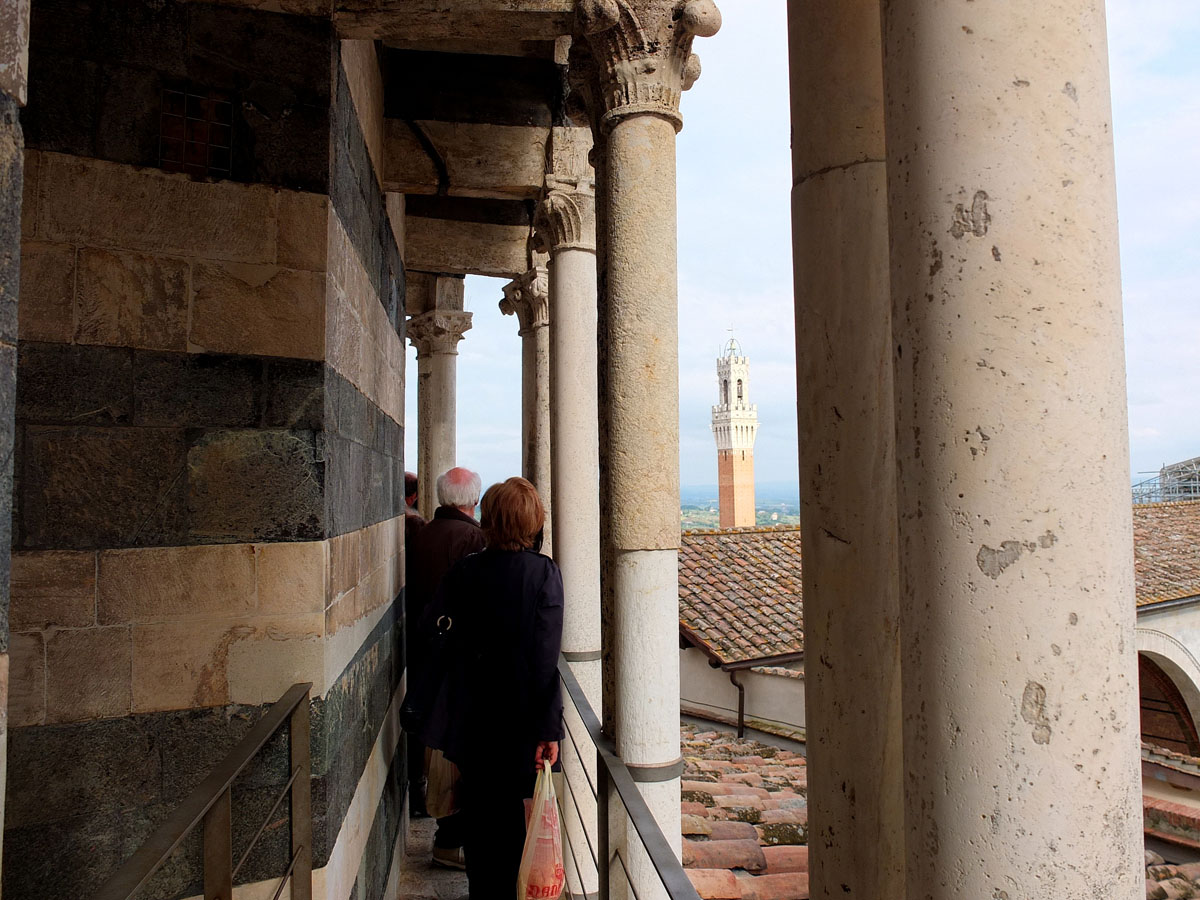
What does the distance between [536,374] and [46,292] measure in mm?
3955

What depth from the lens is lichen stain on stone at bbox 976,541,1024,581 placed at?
89 centimetres

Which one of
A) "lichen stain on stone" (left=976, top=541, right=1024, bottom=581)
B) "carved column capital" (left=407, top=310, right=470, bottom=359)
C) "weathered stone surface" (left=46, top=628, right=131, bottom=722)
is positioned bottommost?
"weathered stone surface" (left=46, top=628, right=131, bottom=722)

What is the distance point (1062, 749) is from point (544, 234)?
3783 mm

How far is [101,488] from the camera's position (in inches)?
78.3

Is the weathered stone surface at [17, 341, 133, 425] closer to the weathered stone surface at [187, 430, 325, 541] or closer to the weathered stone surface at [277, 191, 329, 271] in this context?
the weathered stone surface at [187, 430, 325, 541]

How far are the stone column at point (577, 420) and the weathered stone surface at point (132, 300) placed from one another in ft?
7.21

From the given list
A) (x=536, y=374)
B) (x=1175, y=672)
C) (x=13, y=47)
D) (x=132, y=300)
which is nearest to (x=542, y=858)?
(x=132, y=300)

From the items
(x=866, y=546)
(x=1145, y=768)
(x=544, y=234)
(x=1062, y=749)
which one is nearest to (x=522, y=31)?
(x=544, y=234)

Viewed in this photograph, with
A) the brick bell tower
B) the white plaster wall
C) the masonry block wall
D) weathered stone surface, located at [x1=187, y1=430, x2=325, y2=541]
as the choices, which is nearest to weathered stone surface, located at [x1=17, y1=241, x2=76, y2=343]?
the masonry block wall

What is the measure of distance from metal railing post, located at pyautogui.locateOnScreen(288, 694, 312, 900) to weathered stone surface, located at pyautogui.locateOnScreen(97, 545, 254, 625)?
32 cm

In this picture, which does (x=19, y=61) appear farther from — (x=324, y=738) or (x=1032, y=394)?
(x=324, y=738)

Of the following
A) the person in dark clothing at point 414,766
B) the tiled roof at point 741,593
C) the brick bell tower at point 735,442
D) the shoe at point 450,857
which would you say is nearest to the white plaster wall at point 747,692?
the tiled roof at point 741,593

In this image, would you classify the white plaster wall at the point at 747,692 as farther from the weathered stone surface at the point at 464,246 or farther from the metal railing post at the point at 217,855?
the metal railing post at the point at 217,855

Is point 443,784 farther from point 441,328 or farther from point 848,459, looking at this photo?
point 441,328
